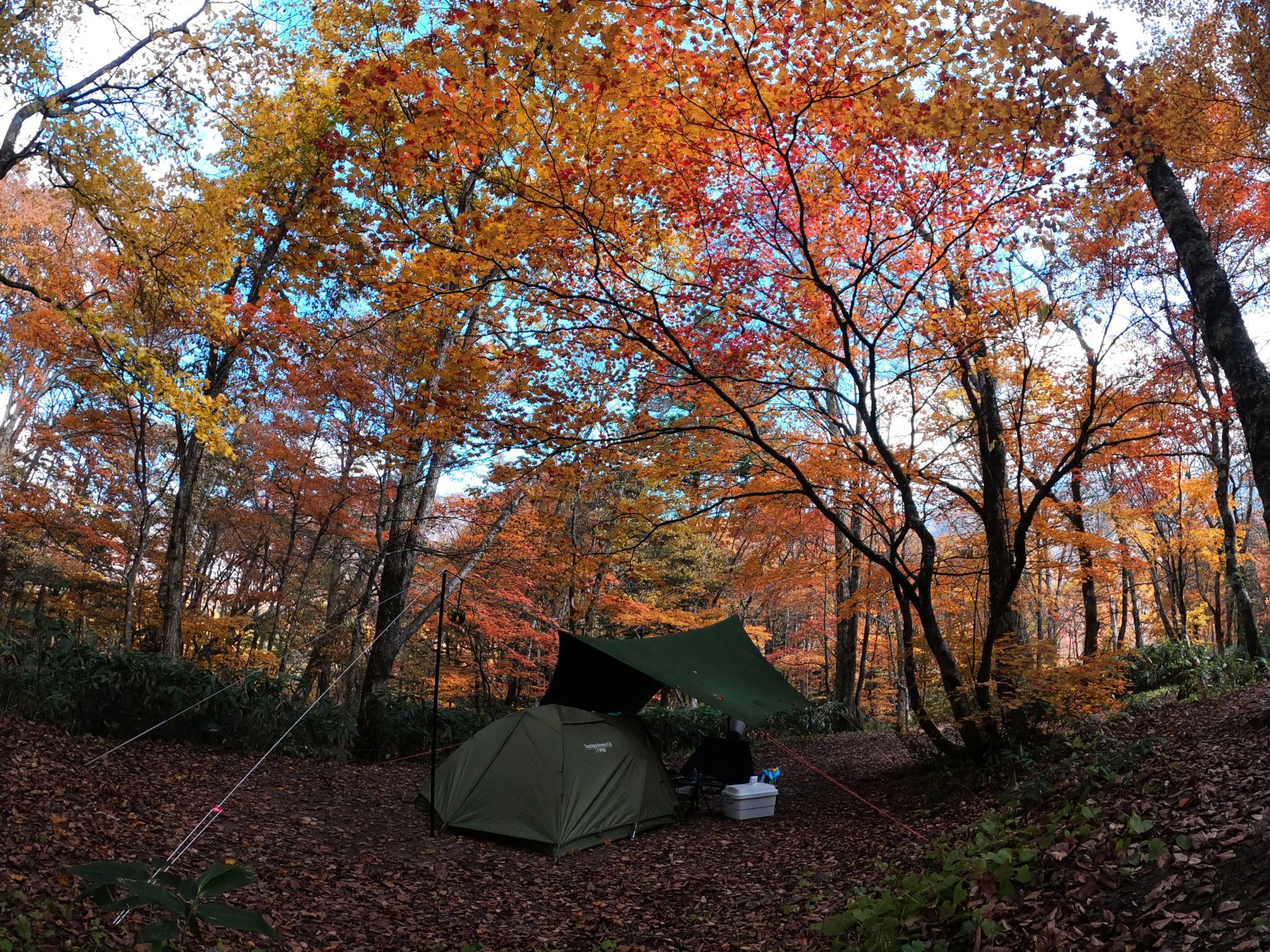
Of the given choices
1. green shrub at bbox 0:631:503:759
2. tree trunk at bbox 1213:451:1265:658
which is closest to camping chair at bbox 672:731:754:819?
green shrub at bbox 0:631:503:759

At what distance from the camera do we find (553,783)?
631 cm

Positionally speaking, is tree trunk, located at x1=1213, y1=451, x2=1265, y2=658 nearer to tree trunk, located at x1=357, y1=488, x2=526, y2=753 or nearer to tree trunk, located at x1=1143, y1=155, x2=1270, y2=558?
tree trunk, located at x1=1143, y1=155, x2=1270, y2=558

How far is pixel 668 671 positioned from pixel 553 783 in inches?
71.6

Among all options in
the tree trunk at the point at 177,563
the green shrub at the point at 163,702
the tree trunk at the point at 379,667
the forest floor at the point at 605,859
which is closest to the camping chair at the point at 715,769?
the forest floor at the point at 605,859

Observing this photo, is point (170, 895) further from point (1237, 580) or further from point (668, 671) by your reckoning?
point (1237, 580)

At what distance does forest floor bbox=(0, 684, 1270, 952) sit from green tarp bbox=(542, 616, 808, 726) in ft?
4.00

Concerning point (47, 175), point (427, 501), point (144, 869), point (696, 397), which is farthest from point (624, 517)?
point (47, 175)

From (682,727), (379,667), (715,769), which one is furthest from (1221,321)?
(682,727)

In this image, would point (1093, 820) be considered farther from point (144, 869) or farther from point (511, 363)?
point (511, 363)

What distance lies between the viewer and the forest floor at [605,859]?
9.58 ft

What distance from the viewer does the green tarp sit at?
304 inches

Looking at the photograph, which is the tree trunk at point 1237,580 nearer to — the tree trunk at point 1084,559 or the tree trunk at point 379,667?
the tree trunk at point 1084,559

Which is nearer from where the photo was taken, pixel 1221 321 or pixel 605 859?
pixel 1221 321

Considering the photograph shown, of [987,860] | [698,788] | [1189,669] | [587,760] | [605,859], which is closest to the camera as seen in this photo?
[987,860]
